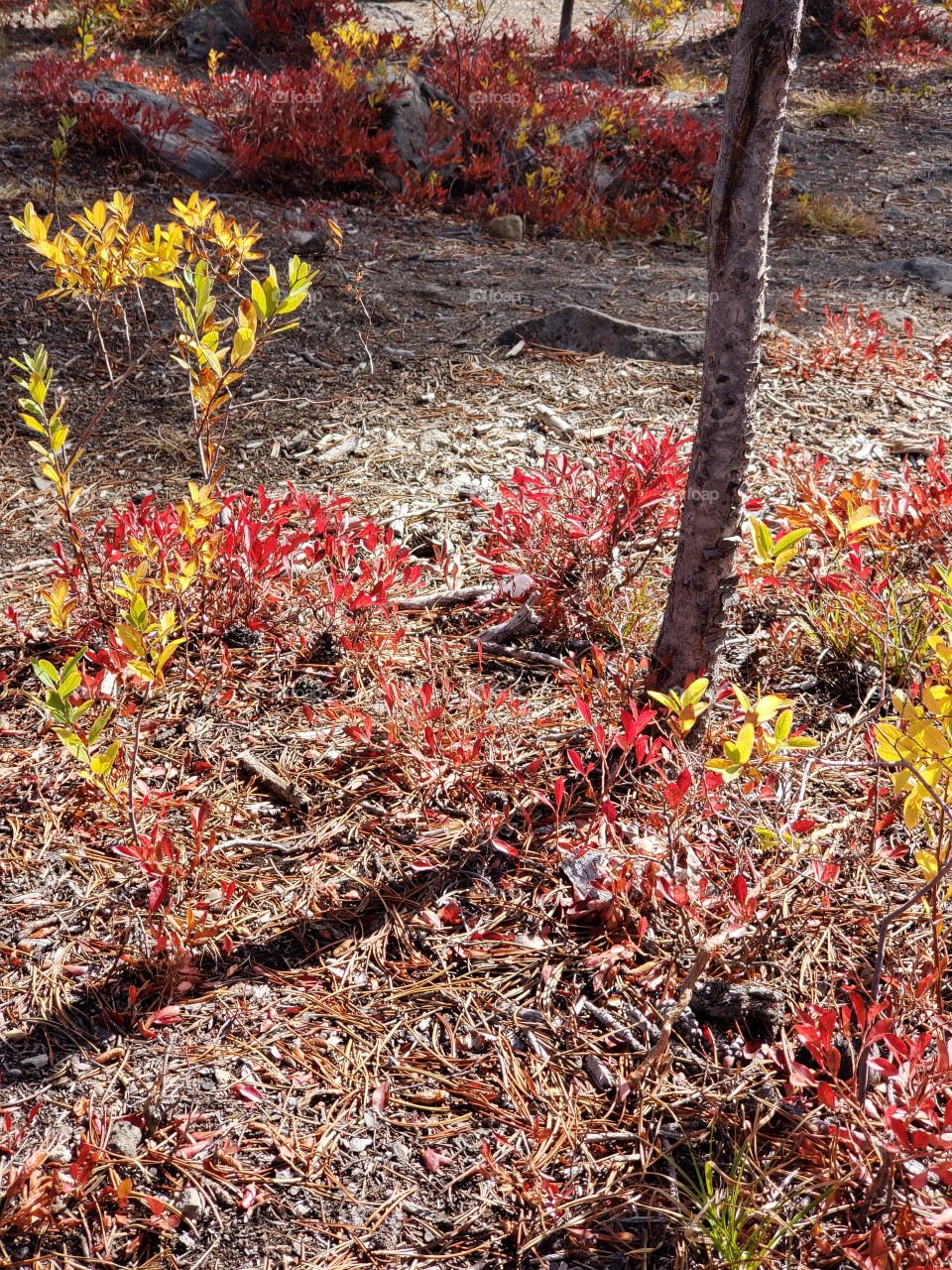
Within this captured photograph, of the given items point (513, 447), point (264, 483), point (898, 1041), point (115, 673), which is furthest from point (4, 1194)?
point (513, 447)

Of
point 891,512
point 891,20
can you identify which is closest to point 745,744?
point 891,512

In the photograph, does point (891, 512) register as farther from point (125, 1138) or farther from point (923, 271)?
point (923, 271)

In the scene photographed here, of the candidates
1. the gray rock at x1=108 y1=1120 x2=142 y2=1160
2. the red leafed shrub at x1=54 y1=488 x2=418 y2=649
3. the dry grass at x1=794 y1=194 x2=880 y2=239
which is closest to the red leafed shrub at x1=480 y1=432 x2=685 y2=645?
the red leafed shrub at x1=54 y1=488 x2=418 y2=649

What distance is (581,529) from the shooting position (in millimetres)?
2920

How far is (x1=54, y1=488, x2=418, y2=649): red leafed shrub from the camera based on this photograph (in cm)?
277

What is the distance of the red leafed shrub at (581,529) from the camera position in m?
2.93

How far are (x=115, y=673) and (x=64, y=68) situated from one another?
8.38m

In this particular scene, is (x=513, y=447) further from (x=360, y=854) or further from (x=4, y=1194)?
(x=4, y=1194)

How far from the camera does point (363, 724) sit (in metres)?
2.38

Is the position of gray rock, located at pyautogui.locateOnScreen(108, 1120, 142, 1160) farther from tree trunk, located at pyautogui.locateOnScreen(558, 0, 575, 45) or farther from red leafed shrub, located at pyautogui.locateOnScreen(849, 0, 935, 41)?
red leafed shrub, located at pyautogui.locateOnScreen(849, 0, 935, 41)

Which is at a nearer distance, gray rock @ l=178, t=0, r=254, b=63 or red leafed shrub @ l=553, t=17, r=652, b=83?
gray rock @ l=178, t=0, r=254, b=63

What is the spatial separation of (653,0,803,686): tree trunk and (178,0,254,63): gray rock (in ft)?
38.7

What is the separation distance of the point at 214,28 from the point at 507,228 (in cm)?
728

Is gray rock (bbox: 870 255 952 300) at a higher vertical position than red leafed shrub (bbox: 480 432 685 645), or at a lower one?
higher
